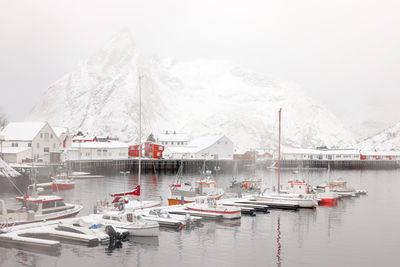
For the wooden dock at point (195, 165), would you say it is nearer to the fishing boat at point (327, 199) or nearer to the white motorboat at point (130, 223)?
the fishing boat at point (327, 199)

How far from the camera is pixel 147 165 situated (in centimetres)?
11212

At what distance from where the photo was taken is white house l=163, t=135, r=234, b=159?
12538cm

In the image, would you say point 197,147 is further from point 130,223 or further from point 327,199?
point 130,223

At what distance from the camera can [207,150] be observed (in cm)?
12581

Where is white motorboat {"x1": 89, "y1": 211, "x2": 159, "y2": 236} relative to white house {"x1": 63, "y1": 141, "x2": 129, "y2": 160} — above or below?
below

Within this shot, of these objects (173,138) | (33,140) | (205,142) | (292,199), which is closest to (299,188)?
(292,199)

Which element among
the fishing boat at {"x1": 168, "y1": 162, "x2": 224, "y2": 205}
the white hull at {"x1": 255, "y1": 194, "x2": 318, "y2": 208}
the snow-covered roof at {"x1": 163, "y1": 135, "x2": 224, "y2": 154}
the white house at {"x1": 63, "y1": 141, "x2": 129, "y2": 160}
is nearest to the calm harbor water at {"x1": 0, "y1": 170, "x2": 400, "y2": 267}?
the white hull at {"x1": 255, "y1": 194, "x2": 318, "y2": 208}

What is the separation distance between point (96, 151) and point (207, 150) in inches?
1298

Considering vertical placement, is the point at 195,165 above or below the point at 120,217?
above

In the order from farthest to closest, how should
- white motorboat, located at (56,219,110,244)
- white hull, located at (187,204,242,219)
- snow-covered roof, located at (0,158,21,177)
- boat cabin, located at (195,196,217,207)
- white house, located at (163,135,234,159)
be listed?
white house, located at (163,135,234,159) → snow-covered roof, located at (0,158,21,177) → boat cabin, located at (195,196,217,207) → white hull, located at (187,204,242,219) → white motorboat, located at (56,219,110,244)

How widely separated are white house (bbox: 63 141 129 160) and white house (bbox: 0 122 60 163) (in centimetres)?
850

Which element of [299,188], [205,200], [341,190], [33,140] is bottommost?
[341,190]

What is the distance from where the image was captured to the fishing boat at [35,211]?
30.4 meters

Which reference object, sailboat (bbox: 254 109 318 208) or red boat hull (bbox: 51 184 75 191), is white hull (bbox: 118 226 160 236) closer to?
sailboat (bbox: 254 109 318 208)
